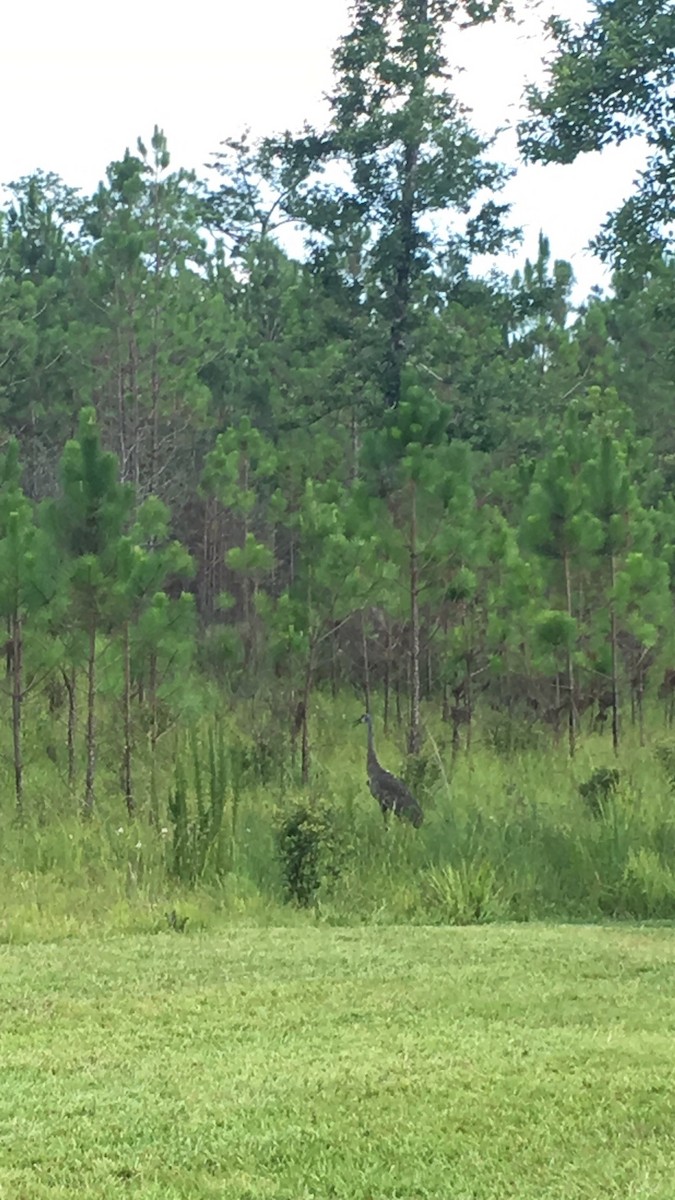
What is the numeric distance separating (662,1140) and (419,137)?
66.8 feet

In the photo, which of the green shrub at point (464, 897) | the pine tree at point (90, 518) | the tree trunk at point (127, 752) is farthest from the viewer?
the tree trunk at point (127, 752)

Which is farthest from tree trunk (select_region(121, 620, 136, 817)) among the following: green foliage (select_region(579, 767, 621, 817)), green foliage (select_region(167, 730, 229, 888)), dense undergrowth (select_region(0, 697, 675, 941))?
green foliage (select_region(579, 767, 621, 817))

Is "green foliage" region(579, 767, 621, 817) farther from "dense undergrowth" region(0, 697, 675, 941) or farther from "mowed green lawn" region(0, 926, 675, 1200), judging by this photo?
"mowed green lawn" region(0, 926, 675, 1200)

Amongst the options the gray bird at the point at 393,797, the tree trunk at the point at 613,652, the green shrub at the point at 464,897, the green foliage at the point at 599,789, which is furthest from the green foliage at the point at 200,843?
the tree trunk at the point at 613,652

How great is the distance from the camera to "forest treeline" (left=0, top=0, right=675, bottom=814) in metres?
12.8

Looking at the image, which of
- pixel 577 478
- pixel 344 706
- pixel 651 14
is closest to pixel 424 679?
pixel 344 706

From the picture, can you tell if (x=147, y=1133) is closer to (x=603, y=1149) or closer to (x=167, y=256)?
(x=603, y=1149)

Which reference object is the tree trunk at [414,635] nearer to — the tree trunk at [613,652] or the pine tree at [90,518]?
the tree trunk at [613,652]

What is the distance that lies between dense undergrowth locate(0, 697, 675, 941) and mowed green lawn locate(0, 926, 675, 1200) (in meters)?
0.99

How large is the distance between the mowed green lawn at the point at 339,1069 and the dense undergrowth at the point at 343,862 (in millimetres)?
A: 991

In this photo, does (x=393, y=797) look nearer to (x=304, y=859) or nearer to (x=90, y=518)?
(x=304, y=859)

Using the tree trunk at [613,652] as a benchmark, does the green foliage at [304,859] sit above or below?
below

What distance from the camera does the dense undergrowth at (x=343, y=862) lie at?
8.05 metres

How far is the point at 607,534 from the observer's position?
16.8 m
